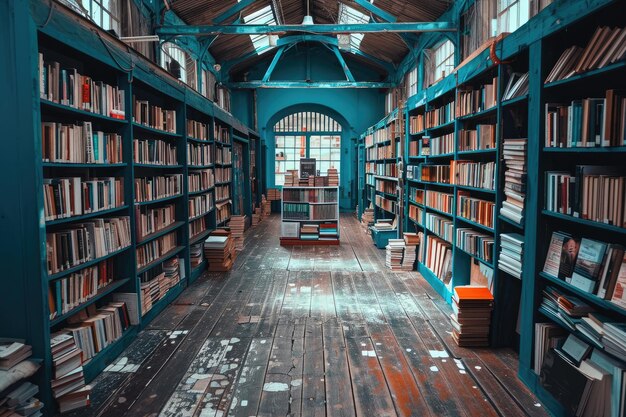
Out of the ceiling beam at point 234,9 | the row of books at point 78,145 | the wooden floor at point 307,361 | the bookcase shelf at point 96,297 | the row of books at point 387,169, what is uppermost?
the ceiling beam at point 234,9

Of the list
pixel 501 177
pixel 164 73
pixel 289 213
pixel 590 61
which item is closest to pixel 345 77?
pixel 289 213

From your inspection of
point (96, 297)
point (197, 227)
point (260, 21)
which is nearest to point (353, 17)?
point (260, 21)

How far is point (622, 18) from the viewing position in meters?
2.85

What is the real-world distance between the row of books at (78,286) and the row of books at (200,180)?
262 cm

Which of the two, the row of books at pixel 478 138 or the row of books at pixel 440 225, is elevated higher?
the row of books at pixel 478 138

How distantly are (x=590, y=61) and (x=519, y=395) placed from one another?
7.38ft

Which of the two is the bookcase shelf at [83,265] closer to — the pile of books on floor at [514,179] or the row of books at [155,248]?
the row of books at [155,248]

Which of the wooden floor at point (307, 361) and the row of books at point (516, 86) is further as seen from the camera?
the row of books at point (516, 86)

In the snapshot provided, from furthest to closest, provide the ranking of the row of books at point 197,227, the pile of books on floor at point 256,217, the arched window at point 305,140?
the arched window at point 305,140 < the pile of books on floor at point 256,217 < the row of books at point 197,227

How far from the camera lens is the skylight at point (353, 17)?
39.8ft

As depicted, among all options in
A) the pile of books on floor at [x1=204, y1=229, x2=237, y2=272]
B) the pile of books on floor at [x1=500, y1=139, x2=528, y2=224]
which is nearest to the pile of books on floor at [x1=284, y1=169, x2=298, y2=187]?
the pile of books on floor at [x1=204, y1=229, x2=237, y2=272]

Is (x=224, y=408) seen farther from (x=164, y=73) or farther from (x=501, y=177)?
(x=164, y=73)

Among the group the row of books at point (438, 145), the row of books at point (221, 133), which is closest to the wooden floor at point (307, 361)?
the row of books at point (438, 145)

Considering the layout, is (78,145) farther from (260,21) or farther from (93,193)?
(260,21)
